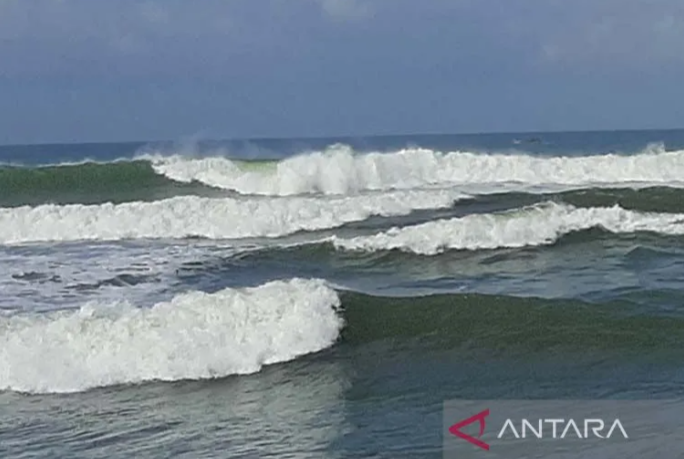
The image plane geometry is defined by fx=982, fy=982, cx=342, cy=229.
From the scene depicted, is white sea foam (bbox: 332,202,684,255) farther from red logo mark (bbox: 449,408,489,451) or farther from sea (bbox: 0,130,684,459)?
red logo mark (bbox: 449,408,489,451)

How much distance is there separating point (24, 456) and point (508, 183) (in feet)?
74.2

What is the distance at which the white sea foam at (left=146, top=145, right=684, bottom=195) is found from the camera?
91.4 feet

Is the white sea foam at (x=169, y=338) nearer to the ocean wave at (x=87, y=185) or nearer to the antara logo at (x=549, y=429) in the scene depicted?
the antara logo at (x=549, y=429)

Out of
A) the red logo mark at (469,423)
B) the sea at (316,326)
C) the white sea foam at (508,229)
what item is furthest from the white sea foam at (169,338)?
the white sea foam at (508,229)

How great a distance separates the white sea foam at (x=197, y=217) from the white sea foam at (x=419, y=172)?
6.39 m

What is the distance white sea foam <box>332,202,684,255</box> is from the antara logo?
27.0 feet

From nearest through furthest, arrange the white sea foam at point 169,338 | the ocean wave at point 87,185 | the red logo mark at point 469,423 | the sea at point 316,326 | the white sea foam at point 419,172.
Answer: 1. the red logo mark at point 469,423
2. the sea at point 316,326
3. the white sea foam at point 169,338
4. the ocean wave at point 87,185
5. the white sea foam at point 419,172

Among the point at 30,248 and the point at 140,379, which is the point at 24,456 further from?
the point at 30,248

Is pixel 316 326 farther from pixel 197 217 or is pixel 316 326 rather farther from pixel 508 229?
pixel 197 217

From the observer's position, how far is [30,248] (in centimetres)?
1870

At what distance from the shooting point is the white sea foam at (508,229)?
604 inches

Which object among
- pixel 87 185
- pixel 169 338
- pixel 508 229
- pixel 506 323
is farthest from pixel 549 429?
pixel 87 185

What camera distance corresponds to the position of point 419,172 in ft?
96.4

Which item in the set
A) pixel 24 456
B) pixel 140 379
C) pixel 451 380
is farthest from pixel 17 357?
pixel 451 380
